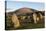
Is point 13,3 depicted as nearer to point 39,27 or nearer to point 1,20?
point 1,20

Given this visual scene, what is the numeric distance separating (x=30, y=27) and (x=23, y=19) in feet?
0.35

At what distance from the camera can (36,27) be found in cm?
86

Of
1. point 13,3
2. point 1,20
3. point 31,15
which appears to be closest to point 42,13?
point 31,15

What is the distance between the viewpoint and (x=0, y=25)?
792 mm

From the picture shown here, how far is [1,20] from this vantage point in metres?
0.79

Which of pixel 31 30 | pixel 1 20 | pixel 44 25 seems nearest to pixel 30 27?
pixel 31 30

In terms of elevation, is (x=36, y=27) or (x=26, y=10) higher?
(x=26, y=10)

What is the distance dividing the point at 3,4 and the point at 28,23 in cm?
31

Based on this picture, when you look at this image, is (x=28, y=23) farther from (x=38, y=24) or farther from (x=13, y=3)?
(x=13, y=3)

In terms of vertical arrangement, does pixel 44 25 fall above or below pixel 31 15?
below

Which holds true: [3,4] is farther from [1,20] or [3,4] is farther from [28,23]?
[28,23]

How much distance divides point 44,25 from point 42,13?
13cm

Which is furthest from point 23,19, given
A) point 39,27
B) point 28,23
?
point 39,27

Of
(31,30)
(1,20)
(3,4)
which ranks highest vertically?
(3,4)
